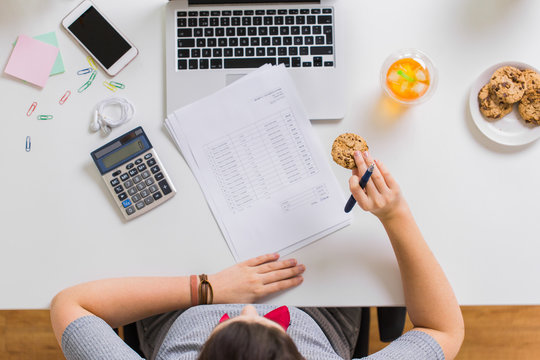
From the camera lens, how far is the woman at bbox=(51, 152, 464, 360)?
0.79 meters

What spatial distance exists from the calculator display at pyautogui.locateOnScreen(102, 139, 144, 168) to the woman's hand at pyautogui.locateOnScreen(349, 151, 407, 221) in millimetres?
401

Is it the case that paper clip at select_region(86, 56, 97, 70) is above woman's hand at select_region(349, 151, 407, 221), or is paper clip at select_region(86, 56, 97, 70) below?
above

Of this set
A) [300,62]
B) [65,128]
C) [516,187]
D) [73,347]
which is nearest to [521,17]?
[516,187]

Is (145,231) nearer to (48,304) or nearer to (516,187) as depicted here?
(48,304)

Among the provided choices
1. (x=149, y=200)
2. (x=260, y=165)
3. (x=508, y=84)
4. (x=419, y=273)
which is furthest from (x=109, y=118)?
(x=508, y=84)

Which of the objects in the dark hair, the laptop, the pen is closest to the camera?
the dark hair

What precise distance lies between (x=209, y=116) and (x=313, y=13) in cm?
28

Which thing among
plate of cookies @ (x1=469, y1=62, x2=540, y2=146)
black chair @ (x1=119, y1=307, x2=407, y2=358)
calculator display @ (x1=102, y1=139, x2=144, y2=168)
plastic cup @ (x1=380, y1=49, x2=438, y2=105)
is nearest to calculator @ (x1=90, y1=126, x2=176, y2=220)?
calculator display @ (x1=102, y1=139, x2=144, y2=168)

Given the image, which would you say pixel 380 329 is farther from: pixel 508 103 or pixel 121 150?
pixel 121 150

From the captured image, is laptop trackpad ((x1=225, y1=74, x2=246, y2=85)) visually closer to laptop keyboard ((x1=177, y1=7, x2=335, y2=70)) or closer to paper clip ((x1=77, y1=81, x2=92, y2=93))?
laptop keyboard ((x1=177, y1=7, x2=335, y2=70))

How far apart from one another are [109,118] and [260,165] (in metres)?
0.30

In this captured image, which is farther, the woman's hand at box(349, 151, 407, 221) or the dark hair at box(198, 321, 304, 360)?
the woman's hand at box(349, 151, 407, 221)

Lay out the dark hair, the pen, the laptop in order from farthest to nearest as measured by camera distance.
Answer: the laptop
the pen
the dark hair

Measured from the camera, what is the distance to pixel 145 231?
880 millimetres
